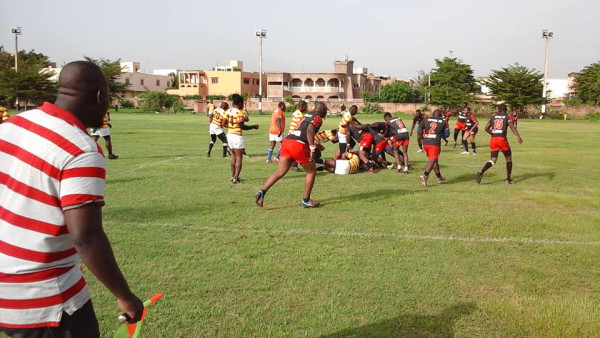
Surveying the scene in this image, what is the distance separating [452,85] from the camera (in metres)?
73.8

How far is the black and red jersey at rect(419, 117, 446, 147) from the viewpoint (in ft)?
39.3

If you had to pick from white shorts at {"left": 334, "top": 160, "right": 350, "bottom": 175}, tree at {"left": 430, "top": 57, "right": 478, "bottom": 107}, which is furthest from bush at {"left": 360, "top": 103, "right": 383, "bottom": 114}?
white shorts at {"left": 334, "top": 160, "right": 350, "bottom": 175}

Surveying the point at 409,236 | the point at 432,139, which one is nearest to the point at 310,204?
the point at 409,236

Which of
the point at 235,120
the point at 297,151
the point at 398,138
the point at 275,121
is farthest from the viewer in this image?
the point at 275,121

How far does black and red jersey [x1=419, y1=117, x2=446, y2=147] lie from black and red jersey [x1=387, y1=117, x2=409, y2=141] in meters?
2.07

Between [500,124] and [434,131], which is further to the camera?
[500,124]

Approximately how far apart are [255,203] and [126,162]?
7554 millimetres

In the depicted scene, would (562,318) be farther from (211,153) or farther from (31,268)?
(211,153)

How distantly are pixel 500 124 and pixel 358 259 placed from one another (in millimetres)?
7977

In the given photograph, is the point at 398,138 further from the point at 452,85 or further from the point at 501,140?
the point at 452,85

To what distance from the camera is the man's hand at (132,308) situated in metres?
2.29

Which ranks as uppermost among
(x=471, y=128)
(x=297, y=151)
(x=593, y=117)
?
(x=593, y=117)

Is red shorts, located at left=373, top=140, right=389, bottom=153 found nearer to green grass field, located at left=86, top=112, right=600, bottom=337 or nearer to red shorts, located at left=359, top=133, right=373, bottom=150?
red shorts, located at left=359, top=133, right=373, bottom=150

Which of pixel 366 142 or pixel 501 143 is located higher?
pixel 501 143
